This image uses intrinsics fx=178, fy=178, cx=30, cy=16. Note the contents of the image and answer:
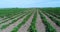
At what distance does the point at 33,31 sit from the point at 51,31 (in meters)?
1.29

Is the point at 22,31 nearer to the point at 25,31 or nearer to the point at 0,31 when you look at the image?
the point at 25,31

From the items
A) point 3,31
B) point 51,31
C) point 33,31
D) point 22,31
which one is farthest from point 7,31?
point 51,31

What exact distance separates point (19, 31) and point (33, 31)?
1.55 metres

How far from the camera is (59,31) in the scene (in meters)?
13.9

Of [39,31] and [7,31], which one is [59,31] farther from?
[7,31]

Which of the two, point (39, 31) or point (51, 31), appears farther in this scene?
point (39, 31)

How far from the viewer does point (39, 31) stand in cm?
1384

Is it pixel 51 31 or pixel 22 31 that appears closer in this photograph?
pixel 51 31

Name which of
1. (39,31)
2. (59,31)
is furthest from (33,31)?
(59,31)

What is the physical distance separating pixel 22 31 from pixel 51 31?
8.17ft

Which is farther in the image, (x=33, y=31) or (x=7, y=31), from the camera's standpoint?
(x=7, y=31)

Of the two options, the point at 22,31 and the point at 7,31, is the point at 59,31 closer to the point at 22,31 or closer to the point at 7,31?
the point at 22,31

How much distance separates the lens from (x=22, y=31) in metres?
14.1

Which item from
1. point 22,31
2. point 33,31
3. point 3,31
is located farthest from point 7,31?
point 33,31
